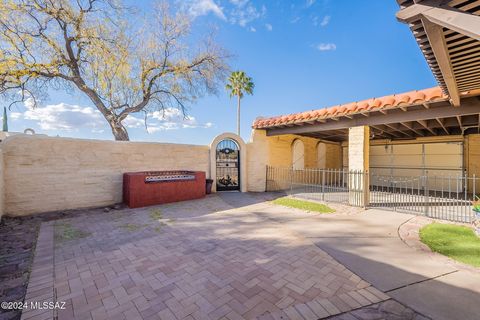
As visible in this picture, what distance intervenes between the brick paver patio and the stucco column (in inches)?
169

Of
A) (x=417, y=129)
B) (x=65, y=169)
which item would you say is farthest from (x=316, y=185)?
(x=65, y=169)

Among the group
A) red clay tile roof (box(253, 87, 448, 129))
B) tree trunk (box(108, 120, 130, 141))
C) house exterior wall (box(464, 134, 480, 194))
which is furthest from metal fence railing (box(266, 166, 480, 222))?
tree trunk (box(108, 120, 130, 141))

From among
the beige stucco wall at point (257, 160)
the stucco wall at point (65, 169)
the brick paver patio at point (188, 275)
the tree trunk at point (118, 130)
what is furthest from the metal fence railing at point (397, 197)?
the tree trunk at point (118, 130)

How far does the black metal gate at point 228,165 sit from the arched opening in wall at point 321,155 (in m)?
6.62

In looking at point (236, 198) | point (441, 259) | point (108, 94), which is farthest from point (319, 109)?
point (108, 94)

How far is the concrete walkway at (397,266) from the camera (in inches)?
103

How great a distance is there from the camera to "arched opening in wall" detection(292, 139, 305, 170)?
43.7ft

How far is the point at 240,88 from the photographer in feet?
86.4

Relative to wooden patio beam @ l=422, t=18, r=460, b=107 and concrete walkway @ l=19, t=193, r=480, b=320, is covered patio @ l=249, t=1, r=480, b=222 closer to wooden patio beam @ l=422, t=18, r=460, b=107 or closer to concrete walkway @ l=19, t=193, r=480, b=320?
wooden patio beam @ l=422, t=18, r=460, b=107

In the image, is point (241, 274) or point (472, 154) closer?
point (241, 274)

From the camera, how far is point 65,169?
716 cm

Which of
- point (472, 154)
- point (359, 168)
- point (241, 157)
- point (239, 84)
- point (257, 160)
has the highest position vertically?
point (239, 84)

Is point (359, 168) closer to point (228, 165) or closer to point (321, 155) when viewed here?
point (228, 165)

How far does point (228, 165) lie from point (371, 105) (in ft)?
22.1
